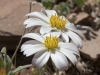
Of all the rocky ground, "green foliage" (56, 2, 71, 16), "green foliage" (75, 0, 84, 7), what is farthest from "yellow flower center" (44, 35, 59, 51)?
"green foliage" (75, 0, 84, 7)

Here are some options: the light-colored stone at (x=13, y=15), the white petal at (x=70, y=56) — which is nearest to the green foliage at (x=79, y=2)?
the light-colored stone at (x=13, y=15)

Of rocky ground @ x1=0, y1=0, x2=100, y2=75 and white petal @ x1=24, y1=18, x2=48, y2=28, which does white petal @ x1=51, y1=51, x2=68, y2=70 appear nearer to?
white petal @ x1=24, y1=18, x2=48, y2=28

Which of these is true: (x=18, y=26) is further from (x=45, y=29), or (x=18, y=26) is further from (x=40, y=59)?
(x=40, y=59)

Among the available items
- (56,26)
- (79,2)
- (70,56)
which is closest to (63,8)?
(79,2)

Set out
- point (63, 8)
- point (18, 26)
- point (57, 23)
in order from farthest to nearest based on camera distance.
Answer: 1. point (63, 8)
2. point (18, 26)
3. point (57, 23)

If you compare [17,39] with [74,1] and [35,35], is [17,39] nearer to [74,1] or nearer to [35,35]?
[35,35]

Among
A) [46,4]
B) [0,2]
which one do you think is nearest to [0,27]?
[0,2]
